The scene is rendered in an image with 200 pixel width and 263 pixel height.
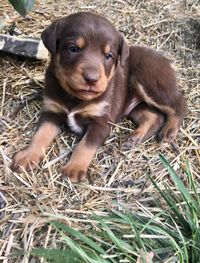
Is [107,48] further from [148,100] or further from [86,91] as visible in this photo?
[148,100]

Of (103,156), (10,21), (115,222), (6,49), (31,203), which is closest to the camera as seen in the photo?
(115,222)

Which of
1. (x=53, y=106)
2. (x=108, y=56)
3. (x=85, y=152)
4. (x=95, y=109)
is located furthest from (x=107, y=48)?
(x=85, y=152)

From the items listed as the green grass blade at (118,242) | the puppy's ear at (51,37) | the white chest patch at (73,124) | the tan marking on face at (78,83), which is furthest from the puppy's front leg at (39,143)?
the green grass blade at (118,242)

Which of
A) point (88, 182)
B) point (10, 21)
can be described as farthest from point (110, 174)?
point (10, 21)

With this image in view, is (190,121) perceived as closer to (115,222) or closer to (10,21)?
(115,222)

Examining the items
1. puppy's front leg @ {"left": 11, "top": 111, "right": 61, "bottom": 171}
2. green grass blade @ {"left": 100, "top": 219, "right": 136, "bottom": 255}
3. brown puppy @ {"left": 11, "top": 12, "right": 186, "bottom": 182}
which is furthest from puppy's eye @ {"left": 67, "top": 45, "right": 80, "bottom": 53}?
green grass blade @ {"left": 100, "top": 219, "right": 136, "bottom": 255}

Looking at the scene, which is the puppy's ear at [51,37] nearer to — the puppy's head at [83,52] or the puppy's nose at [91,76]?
the puppy's head at [83,52]

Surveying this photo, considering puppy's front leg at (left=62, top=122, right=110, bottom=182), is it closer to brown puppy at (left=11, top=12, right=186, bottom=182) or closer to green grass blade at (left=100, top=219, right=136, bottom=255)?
brown puppy at (left=11, top=12, right=186, bottom=182)
